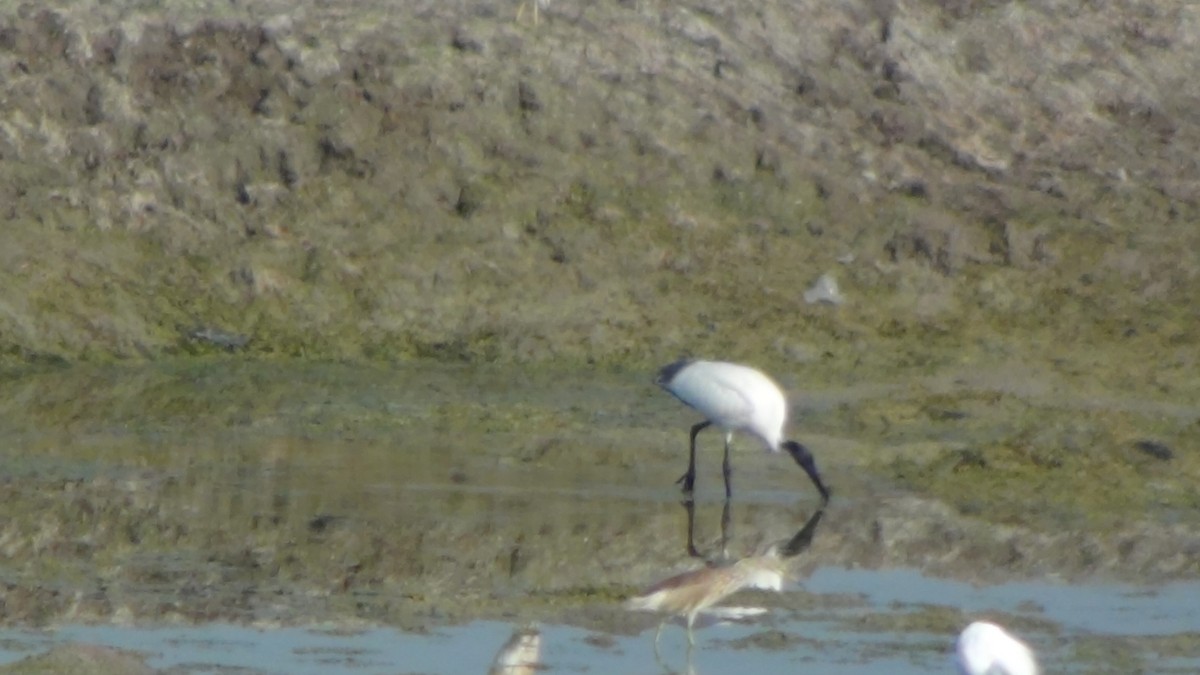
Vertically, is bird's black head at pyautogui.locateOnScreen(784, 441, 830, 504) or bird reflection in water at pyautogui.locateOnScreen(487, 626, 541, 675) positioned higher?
bird's black head at pyautogui.locateOnScreen(784, 441, 830, 504)

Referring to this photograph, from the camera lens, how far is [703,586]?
30.0 ft

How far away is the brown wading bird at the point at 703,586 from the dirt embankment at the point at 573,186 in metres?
4.98

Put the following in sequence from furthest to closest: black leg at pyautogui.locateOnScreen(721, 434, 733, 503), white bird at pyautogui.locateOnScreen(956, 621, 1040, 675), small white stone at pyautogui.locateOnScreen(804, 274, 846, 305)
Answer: small white stone at pyautogui.locateOnScreen(804, 274, 846, 305) < black leg at pyautogui.locateOnScreen(721, 434, 733, 503) < white bird at pyautogui.locateOnScreen(956, 621, 1040, 675)

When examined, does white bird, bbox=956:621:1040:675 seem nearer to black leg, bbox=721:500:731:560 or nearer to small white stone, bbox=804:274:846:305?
black leg, bbox=721:500:731:560

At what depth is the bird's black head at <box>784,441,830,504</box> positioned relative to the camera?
466 inches

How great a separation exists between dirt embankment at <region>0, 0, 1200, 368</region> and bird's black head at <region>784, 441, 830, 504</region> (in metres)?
2.89

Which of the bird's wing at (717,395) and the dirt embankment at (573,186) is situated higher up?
the dirt embankment at (573,186)

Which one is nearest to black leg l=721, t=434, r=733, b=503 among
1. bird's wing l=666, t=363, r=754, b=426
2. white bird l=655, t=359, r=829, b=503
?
white bird l=655, t=359, r=829, b=503

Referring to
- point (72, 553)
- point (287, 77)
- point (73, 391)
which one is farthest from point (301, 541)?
point (287, 77)

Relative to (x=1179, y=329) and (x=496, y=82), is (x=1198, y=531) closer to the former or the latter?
(x=1179, y=329)

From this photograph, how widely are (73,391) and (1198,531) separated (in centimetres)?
648

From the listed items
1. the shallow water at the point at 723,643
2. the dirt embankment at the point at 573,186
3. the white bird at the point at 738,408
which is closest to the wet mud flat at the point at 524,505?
the shallow water at the point at 723,643

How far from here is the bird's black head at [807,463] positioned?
1184 cm

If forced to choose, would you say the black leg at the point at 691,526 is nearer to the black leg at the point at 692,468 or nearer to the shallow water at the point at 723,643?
the black leg at the point at 692,468
